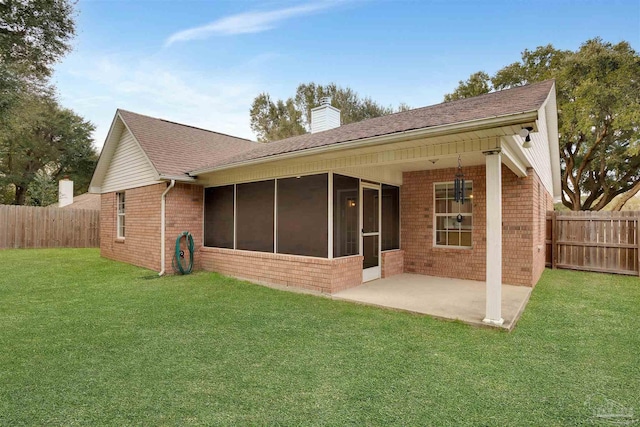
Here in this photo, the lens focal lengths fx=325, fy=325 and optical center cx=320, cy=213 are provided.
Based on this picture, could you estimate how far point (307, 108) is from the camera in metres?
24.7

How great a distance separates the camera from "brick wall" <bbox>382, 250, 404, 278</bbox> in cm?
753

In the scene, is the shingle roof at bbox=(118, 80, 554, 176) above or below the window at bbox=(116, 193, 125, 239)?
above

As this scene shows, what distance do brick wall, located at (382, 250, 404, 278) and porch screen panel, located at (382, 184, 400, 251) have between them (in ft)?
0.52

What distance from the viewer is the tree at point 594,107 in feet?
47.7

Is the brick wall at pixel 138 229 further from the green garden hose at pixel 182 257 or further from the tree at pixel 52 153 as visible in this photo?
the tree at pixel 52 153

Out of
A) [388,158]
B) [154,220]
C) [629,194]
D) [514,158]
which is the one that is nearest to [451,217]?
[514,158]

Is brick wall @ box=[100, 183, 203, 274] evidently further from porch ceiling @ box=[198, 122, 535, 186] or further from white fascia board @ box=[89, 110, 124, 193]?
white fascia board @ box=[89, 110, 124, 193]

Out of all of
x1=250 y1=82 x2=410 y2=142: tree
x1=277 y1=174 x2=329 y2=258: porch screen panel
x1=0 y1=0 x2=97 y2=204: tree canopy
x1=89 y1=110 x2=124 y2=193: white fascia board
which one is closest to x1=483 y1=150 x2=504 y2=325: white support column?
x1=277 y1=174 x2=329 y2=258: porch screen panel

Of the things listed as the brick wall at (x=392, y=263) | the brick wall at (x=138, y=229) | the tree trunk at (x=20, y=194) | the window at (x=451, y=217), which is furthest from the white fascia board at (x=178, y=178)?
the tree trunk at (x=20, y=194)

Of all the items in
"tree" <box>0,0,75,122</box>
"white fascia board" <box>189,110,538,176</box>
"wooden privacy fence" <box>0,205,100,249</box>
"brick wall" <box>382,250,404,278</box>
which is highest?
"tree" <box>0,0,75,122</box>

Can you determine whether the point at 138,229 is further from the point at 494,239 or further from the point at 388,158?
the point at 494,239

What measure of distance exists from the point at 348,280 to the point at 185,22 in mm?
9106

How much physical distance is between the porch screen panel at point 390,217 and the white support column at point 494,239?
3.42 metres

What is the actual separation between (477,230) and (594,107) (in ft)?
42.2
